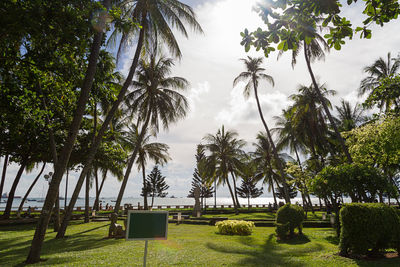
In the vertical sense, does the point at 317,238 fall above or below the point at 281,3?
below

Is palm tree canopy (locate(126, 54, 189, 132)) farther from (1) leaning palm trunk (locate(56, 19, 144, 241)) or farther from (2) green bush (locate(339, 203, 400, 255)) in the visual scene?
(2) green bush (locate(339, 203, 400, 255))

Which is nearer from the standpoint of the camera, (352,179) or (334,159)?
(352,179)

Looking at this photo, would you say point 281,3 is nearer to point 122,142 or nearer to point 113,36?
point 113,36

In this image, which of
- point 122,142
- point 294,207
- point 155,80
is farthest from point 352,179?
point 122,142

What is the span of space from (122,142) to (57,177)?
20933 mm

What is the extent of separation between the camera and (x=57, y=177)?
7391 mm

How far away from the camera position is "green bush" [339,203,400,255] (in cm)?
643

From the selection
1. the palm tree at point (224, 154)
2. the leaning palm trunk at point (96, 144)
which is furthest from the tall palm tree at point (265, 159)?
the leaning palm trunk at point (96, 144)

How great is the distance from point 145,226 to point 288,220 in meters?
8.51

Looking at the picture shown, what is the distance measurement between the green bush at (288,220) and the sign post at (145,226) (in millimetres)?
7889

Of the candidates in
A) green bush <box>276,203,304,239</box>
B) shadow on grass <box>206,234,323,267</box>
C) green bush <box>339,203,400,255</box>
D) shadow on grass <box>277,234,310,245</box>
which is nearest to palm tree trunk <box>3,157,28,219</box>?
shadow on grass <box>206,234,323,267</box>

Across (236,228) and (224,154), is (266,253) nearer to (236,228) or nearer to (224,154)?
(236,228)

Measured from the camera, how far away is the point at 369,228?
6.41 metres

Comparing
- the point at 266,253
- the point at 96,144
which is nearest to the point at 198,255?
the point at 266,253
